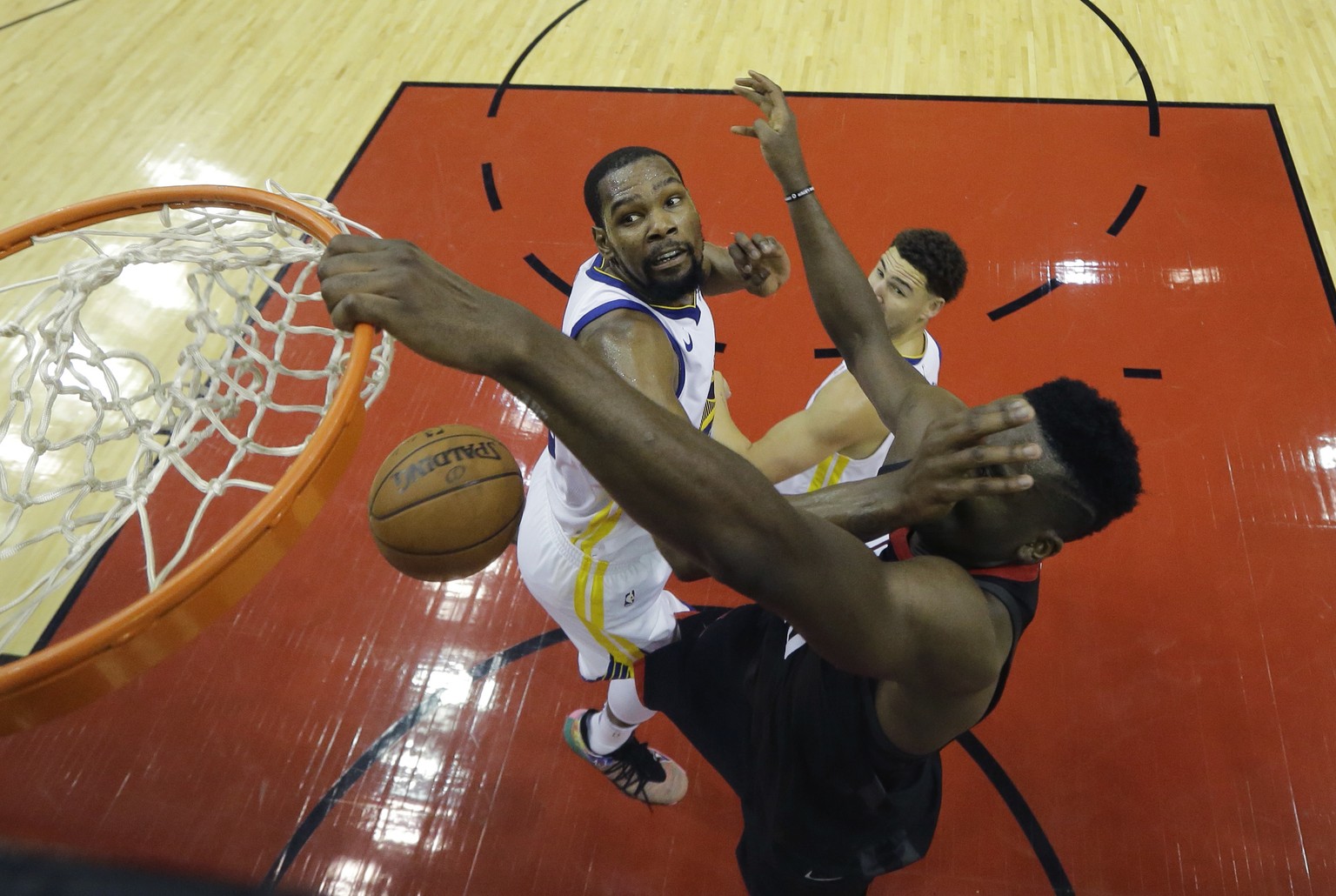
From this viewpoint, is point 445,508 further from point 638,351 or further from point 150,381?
point 150,381

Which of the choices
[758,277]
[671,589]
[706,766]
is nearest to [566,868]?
[706,766]

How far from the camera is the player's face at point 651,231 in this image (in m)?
2.68

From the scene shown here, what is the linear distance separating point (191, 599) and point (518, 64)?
5.30 m

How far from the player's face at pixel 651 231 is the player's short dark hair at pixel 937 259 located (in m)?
0.83

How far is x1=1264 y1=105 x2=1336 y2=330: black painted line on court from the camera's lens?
4.49 metres

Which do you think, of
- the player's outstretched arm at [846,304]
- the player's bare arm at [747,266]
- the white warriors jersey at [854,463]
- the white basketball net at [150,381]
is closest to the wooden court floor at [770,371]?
the white basketball net at [150,381]

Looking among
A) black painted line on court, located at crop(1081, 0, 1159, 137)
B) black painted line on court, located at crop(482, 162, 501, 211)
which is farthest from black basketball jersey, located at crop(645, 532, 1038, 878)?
black painted line on court, located at crop(1081, 0, 1159, 137)

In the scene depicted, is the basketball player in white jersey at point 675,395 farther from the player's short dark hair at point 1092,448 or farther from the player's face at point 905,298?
the player's short dark hair at point 1092,448

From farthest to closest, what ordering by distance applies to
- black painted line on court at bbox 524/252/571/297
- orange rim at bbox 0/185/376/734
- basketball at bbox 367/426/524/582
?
black painted line on court at bbox 524/252/571/297 → basketball at bbox 367/426/524/582 → orange rim at bbox 0/185/376/734

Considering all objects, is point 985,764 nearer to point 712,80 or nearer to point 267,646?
point 267,646

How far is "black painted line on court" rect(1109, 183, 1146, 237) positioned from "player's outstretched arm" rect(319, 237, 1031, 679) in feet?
13.9

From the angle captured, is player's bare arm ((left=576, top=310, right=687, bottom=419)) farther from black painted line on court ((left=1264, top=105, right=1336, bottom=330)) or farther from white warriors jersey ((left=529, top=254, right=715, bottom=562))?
black painted line on court ((left=1264, top=105, right=1336, bottom=330))

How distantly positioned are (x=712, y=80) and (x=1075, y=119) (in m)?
2.14

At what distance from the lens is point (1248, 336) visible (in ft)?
14.2
